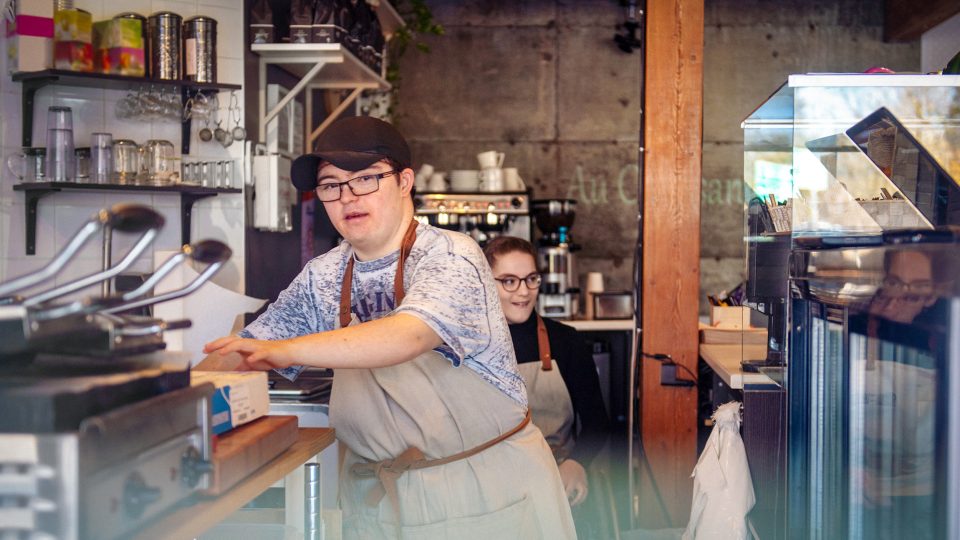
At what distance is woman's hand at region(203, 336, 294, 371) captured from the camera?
1.56 metres

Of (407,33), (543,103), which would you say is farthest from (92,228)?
(543,103)

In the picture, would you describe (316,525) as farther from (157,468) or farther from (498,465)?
(157,468)

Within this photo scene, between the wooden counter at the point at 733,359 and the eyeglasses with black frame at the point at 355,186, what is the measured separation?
1599 millimetres

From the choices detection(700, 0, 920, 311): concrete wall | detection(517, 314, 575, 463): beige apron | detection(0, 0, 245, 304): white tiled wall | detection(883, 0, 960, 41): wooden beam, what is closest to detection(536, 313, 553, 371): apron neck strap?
detection(517, 314, 575, 463): beige apron

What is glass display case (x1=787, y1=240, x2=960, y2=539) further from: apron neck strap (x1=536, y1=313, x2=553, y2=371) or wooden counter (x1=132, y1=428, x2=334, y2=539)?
apron neck strap (x1=536, y1=313, x2=553, y2=371)

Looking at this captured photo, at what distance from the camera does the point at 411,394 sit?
2.00 m

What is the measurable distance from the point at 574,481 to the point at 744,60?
4.49 metres

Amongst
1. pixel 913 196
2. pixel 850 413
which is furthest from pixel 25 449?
pixel 913 196

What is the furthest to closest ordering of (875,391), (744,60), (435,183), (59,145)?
(744,60) → (435,183) → (59,145) → (875,391)

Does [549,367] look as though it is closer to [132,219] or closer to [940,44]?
[132,219]

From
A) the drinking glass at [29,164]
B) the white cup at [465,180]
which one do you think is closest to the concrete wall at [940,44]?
the white cup at [465,180]

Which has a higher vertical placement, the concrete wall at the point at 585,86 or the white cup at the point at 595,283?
the concrete wall at the point at 585,86

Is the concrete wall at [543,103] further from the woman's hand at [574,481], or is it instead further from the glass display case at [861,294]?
the woman's hand at [574,481]

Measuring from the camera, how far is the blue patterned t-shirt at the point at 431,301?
1.79 m
